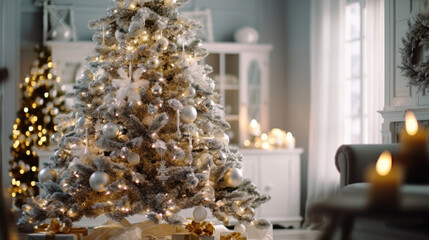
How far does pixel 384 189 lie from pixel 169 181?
2416mm

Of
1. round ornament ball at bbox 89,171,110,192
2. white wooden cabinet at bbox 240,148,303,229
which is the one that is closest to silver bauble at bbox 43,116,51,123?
white wooden cabinet at bbox 240,148,303,229

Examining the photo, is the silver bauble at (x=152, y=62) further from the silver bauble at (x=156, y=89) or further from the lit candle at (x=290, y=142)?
the lit candle at (x=290, y=142)

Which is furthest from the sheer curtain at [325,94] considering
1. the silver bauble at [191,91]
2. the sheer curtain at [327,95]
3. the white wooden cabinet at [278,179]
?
the silver bauble at [191,91]

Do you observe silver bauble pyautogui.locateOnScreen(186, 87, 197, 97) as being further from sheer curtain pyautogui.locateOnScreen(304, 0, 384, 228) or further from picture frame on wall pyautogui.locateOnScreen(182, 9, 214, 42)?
picture frame on wall pyautogui.locateOnScreen(182, 9, 214, 42)

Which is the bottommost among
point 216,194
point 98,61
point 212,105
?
point 216,194

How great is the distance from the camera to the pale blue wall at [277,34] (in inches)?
246

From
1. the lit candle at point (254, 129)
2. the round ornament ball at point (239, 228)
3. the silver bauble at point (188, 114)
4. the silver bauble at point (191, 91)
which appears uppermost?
the silver bauble at point (191, 91)

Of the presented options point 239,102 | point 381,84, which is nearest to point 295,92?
point 239,102

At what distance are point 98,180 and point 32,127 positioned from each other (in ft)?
8.73

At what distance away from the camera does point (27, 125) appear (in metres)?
5.70

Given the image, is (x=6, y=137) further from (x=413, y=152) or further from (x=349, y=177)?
(x=413, y=152)

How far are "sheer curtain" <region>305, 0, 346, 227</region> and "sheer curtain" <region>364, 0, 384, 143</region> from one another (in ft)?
1.66

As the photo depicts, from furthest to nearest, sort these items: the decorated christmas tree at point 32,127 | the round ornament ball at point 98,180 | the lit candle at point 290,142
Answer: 1. the lit candle at point 290,142
2. the decorated christmas tree at point 32,127
3. the round ornament ball at point 98,180

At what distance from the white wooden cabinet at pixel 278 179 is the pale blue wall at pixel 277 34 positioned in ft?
1.07
